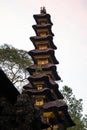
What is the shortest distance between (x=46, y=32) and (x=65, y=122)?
47.6ft

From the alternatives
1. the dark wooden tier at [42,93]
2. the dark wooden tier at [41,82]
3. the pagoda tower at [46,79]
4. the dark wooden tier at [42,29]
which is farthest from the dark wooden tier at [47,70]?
the dark wooden tier at [42,29]

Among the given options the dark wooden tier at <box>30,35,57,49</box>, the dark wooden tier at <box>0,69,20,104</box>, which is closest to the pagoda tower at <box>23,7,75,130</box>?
the dark wooden tier at <box>30,35,57,49</box>

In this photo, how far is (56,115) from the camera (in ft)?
134

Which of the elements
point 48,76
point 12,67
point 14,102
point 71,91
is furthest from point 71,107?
point 14,102

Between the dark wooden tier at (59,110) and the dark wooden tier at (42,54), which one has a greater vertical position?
the dark wooden tier at (42,54)

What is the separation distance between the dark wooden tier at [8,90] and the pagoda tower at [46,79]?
1762cm

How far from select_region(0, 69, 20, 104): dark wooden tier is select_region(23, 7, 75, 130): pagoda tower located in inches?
694

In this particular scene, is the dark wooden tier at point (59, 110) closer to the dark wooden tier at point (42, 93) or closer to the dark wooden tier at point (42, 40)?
the dark wooden tier at point (42, 93)

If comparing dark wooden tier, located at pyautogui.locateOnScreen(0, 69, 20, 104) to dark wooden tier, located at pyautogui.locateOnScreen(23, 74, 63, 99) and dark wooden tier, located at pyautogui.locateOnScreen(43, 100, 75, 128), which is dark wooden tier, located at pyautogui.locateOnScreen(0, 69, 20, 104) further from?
dark wooden tier, located at pyautogui.locateOnScreen(23, 74, 63, 99)

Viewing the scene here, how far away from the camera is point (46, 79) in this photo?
4353 centimetres

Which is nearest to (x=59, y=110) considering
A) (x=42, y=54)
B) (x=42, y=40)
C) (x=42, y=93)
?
(x=42, y=93)

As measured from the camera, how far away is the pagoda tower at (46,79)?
4097 centimetres

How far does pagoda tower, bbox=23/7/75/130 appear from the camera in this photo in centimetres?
4097

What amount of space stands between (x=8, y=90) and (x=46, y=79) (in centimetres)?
2597
